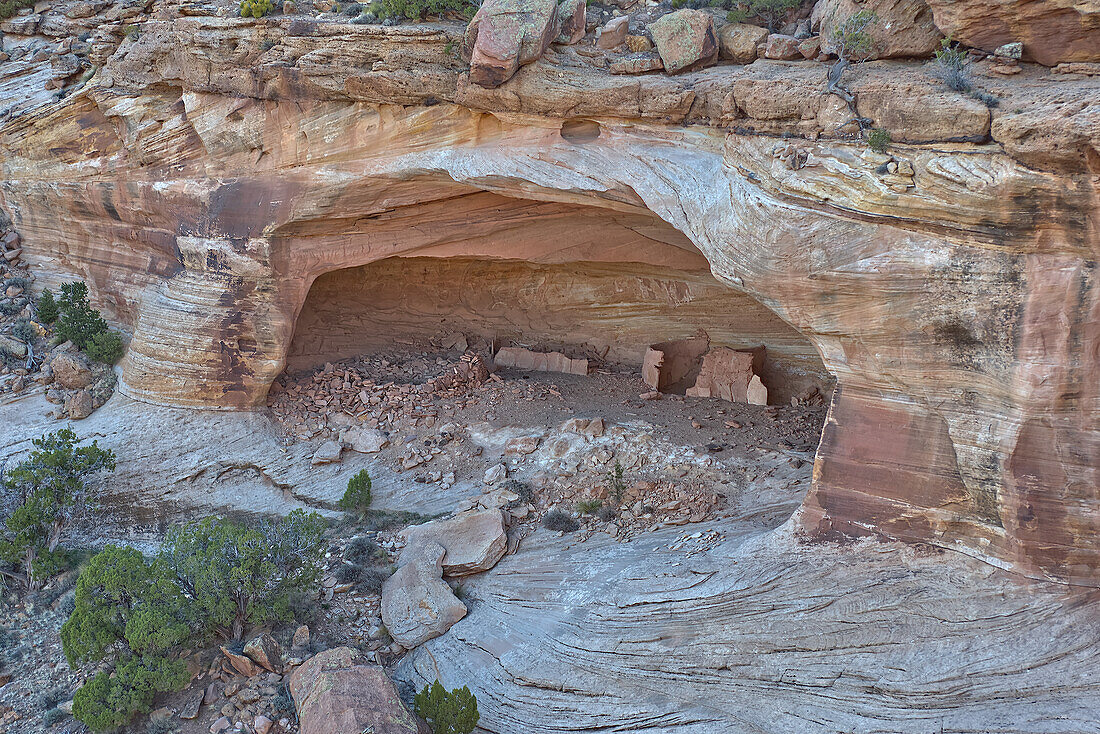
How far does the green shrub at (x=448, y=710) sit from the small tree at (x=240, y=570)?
2.65 m

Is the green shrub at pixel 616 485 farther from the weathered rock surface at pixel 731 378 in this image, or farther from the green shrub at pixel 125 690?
the green shrub at pixel 125 690

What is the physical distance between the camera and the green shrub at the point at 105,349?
639 inches

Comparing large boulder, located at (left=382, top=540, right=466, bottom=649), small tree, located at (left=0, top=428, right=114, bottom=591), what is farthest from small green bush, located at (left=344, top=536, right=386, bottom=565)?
small tree, located at (left=0, top=428, right=114, bottom=591)

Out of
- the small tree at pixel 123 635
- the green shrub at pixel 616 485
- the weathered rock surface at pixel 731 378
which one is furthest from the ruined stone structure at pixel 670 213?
the small tree at pixel 123 635

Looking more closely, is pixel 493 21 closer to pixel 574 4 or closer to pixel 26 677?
pixel 574 4

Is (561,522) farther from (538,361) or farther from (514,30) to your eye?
(514,30)

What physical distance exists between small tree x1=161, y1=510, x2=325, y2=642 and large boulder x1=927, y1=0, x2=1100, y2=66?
10125mm

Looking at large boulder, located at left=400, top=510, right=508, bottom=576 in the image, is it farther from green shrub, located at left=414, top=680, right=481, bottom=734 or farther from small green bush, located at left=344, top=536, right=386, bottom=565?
green shrub, located at left=414, top=680, right=481, bottom=734

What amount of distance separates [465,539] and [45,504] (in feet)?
22.0

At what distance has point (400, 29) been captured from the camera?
1193 cm

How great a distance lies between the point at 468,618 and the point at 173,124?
10864 mm

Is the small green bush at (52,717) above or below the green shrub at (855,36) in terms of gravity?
below

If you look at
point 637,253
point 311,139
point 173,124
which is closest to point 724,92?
point 637,253

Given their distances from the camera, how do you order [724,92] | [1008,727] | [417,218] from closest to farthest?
[1008,727], [724,92], [417,218]
